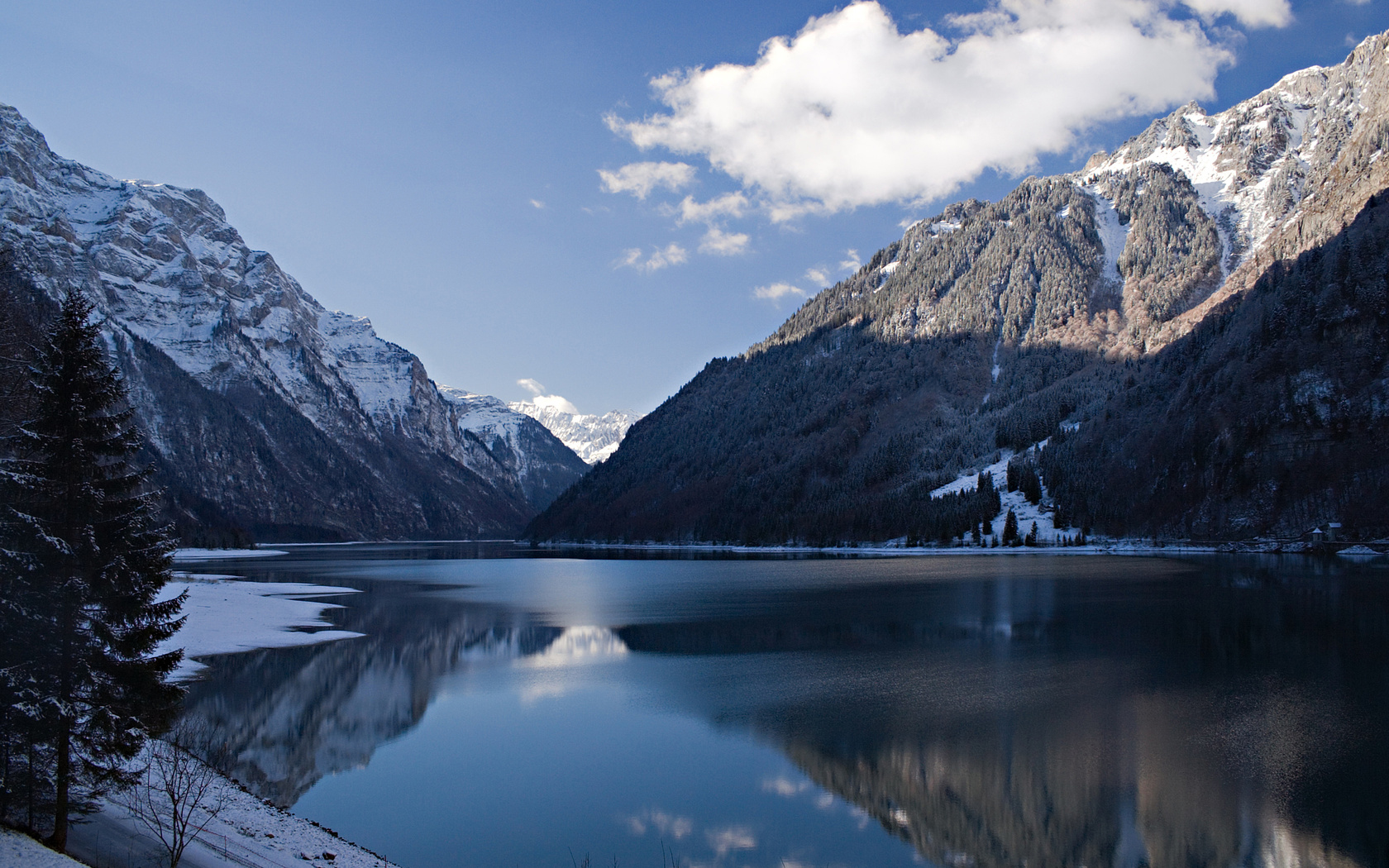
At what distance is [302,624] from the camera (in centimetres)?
4931

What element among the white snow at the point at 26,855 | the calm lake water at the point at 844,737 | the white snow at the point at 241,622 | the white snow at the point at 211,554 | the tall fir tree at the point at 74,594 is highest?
the tall fir tree at the point at 74,594

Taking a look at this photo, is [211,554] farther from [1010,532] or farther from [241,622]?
[1010,532]

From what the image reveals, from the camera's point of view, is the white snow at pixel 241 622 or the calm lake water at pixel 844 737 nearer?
the calm lake water at pixel 844 737

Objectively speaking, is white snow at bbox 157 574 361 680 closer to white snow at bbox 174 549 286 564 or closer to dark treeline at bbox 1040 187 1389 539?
white snow at bbox 174 549 286 564

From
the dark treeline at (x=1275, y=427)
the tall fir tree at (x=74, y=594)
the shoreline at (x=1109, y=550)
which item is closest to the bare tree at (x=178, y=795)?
the tall fir tree at (x=74, y=594)

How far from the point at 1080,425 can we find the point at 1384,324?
7103 cm

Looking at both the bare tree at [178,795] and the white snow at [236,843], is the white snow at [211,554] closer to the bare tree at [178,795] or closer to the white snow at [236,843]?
the bare tree at [178,795]

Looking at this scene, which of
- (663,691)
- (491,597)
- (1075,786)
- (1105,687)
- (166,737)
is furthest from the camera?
(491,597)

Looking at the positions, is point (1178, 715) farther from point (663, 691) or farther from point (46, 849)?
point (46, 849)

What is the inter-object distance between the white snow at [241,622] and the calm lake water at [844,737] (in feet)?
8.56

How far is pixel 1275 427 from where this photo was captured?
5118 inches

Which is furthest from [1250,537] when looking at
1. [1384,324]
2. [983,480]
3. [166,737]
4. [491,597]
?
[166,737]

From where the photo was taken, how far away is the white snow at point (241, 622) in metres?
39.8

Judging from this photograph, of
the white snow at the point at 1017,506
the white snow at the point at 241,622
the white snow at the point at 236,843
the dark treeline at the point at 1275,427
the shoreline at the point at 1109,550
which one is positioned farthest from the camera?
the white snow at the point at 1017,506
